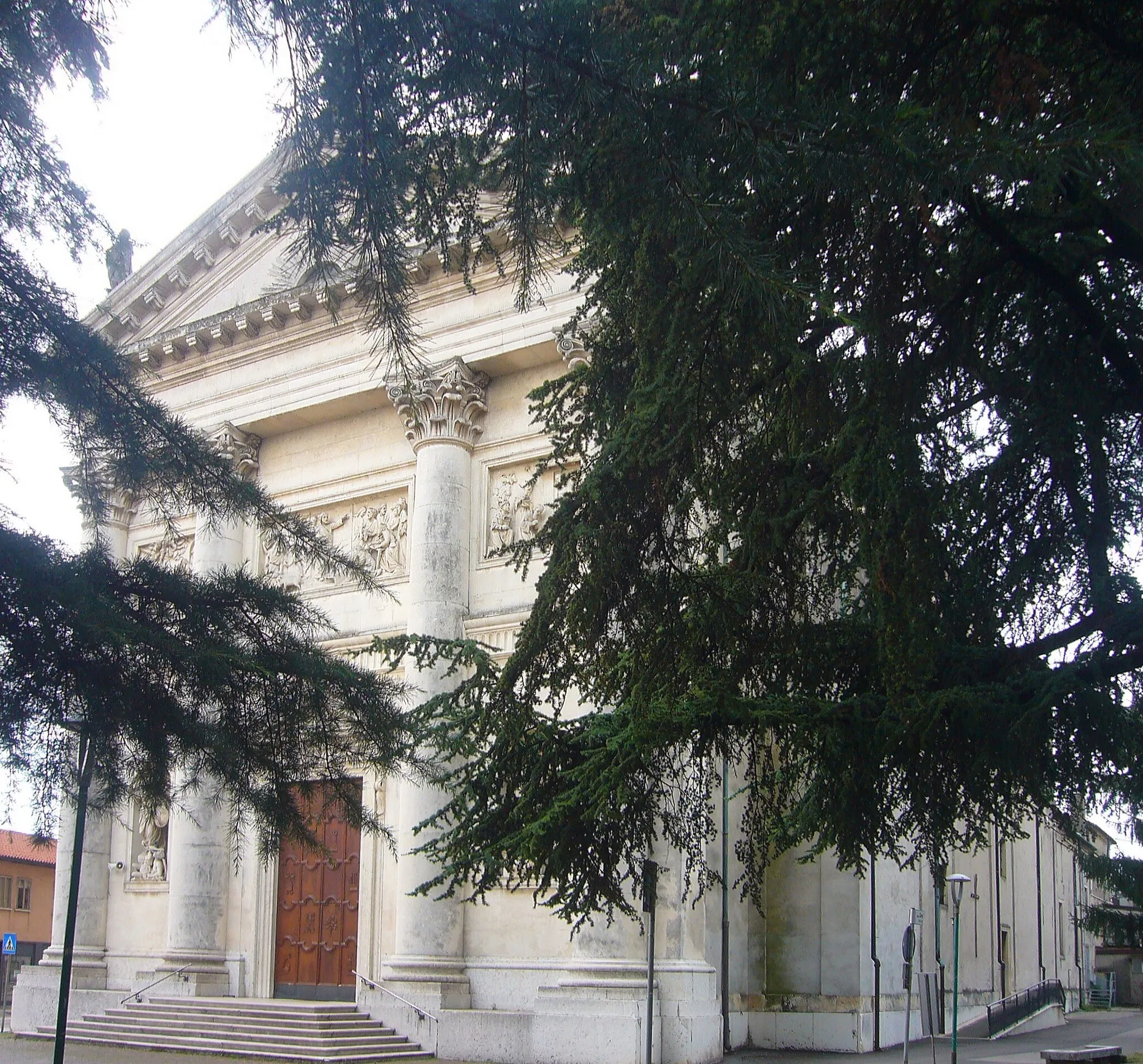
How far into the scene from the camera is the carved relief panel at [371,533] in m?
23.6

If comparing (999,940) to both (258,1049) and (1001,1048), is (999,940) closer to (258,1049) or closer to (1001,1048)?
(1001,1048)

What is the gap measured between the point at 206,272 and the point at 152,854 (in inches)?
445

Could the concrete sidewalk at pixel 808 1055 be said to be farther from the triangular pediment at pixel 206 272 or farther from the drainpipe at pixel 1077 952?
the drainpipe at pixel 1077 952

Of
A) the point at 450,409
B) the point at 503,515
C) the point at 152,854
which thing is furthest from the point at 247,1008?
the point at 450,409

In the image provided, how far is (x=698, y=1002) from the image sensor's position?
60.3 ft

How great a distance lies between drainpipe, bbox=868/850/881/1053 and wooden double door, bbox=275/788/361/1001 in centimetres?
831

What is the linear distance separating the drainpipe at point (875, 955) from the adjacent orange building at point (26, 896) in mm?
37287

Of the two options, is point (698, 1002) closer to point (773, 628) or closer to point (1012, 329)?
point (773, 628)

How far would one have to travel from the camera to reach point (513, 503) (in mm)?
22594

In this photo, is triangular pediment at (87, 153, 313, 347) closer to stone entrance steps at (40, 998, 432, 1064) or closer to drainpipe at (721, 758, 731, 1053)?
stone entrance steps at (40, 998, 432, 1064)

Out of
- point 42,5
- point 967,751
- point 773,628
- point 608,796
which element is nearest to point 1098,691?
point 967,751

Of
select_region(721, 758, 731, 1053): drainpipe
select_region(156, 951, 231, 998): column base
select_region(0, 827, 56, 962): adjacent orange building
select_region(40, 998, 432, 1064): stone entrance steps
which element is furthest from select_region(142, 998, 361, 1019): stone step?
select_region(0, 827, 56, 962): adjacent orange building

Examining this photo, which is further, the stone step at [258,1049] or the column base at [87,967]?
the column base at [87,967]

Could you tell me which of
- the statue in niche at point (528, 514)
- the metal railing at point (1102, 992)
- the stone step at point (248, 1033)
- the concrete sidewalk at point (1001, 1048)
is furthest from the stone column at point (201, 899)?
the metal railing at point (1102, 992)
